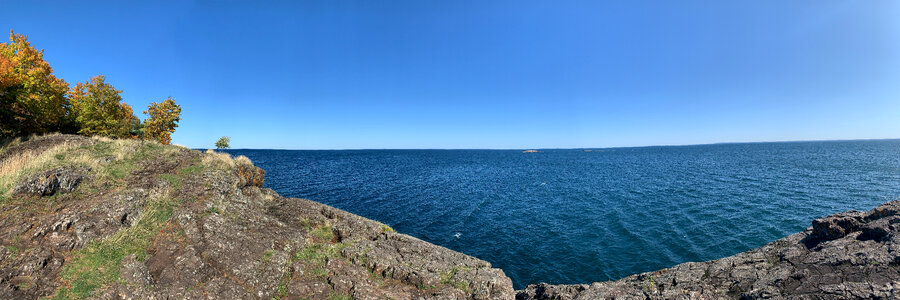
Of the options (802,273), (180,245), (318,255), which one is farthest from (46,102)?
(802,273)

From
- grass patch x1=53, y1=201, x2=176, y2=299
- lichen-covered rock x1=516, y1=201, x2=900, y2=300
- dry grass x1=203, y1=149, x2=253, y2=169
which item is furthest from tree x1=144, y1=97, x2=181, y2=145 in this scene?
lichen-covered rock x1=516, y1=201, x2=900, y2=300

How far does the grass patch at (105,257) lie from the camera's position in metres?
9.86

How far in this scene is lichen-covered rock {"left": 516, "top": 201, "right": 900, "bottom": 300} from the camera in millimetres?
10891

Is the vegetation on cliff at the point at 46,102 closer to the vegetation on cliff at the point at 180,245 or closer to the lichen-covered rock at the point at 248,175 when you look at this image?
the vegetation on cliff at the point at 180,245

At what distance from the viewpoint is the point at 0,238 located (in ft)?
35.7

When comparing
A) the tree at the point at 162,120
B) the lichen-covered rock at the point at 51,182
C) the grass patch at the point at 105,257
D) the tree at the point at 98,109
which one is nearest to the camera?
the grass patch at the point at 105,257

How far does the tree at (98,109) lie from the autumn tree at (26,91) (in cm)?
168

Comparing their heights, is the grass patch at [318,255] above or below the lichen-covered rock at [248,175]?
below

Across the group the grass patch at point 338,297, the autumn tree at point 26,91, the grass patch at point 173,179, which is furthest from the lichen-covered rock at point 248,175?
the autumn tree at point 26,91

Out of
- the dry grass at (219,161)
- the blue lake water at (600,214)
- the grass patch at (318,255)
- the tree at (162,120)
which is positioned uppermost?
the tree at (162,120)

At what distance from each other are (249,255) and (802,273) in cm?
2322

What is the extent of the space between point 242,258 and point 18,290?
5.78 meters

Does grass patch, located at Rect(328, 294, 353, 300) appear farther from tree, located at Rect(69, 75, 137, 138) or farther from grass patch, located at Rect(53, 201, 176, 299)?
tree, located at Rect(69, 75, 137, 138)

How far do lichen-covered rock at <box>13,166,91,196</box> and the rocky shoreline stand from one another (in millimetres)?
53
